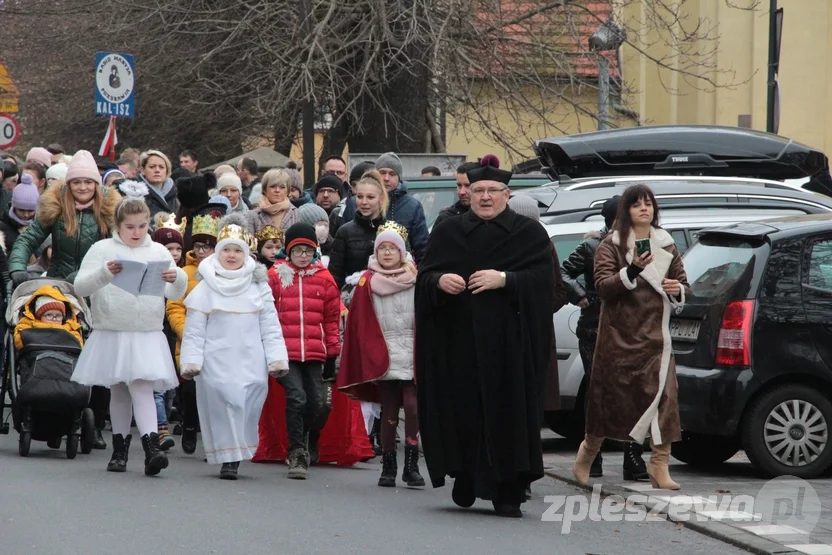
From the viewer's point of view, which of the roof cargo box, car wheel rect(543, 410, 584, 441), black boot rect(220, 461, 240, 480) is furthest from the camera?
the roof cargo box

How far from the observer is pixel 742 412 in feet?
35.1

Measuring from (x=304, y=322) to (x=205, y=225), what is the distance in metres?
1.73

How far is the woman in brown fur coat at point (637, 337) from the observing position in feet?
33.1

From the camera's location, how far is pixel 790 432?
35.3 ft

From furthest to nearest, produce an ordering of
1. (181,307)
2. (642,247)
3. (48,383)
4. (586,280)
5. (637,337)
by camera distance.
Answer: (181,307), (48,383), (586,280), (637,337), (642,247)

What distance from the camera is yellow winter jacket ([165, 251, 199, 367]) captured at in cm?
1230

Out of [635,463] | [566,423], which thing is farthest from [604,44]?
[635,463]

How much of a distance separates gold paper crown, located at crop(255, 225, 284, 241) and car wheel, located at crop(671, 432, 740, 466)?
3.31 meters

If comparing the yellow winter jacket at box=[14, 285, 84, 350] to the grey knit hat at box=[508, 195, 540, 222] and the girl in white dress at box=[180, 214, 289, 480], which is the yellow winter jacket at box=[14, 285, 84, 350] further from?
the grey knit hat at box=[508, 195, 540, 222]

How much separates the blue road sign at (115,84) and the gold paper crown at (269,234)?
946cm

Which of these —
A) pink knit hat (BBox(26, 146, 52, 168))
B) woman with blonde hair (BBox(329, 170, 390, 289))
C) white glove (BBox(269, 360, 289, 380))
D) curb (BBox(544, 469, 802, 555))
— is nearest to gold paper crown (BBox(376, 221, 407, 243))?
woman with blonde hair (BBox(329, 170, 390, 289))

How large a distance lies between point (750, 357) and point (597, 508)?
1.74 m

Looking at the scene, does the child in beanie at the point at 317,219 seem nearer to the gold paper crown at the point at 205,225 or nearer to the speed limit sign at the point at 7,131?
the gold paper crown at the point at 205,225

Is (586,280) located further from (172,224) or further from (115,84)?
(115,84)
